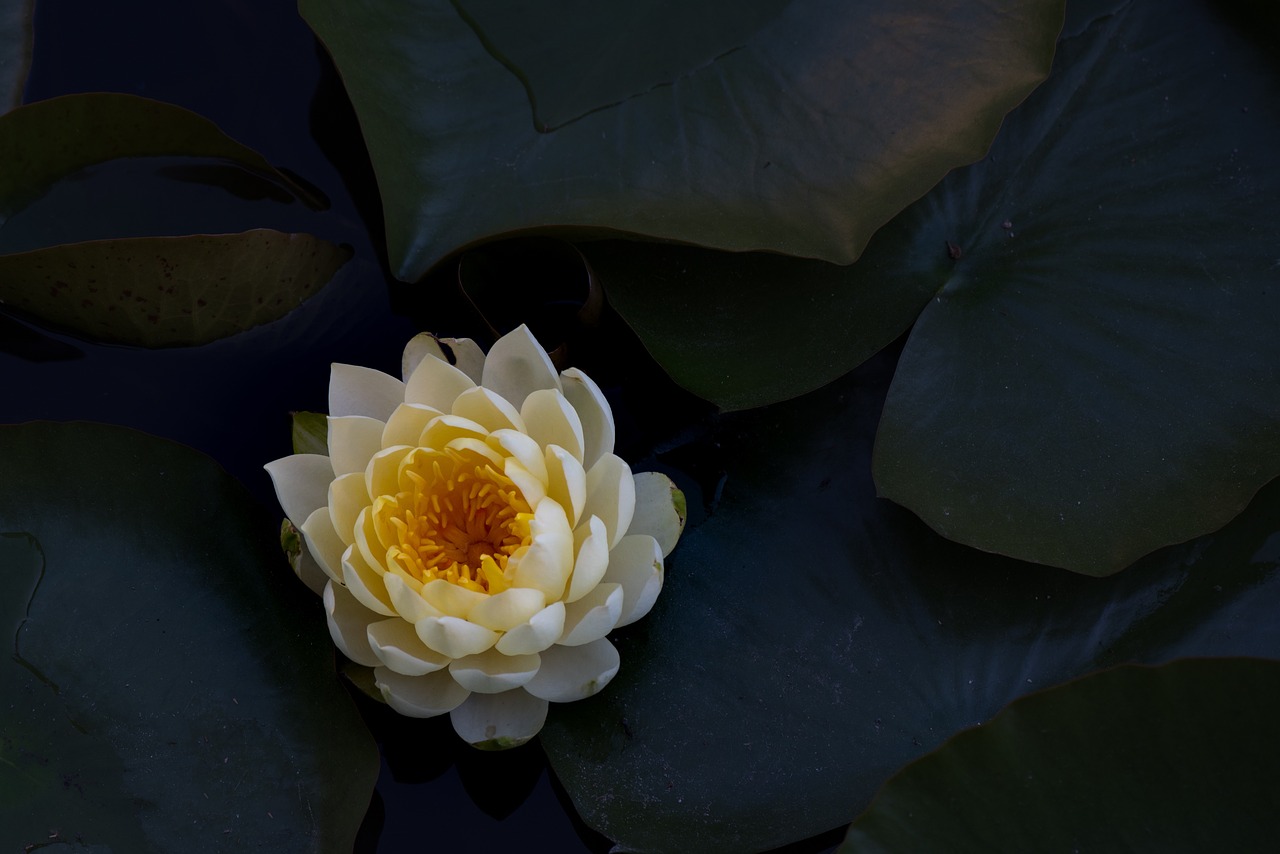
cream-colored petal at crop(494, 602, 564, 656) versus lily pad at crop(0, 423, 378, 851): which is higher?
cream-colored petal at crop(494, 602, 564, 656)

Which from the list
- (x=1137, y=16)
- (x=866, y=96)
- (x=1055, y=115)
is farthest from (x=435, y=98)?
(x=1137, y=16)

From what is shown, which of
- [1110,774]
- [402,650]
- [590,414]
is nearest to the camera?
[1110,774]

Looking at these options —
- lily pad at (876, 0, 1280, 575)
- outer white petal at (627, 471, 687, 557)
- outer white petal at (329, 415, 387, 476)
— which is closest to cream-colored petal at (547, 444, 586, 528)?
outer white petal at (627, 471, 687, 557)

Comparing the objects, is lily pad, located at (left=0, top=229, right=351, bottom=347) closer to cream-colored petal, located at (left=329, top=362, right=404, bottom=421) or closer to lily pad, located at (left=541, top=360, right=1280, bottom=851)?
cream-colored petal, located at (left=329, top=362, right=404, bottom=421)

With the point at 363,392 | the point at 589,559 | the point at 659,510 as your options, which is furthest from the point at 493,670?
the point at 363,392

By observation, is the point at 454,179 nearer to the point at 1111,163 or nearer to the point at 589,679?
the point at 589,679

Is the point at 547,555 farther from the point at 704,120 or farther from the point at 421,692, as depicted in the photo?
the point at 704,120

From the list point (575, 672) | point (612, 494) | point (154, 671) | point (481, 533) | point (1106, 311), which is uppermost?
point (1106, 311)
